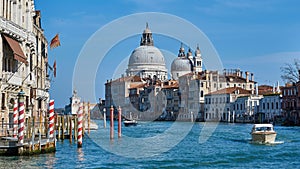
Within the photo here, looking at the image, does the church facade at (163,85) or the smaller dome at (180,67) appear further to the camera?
the smaller dome at (180,67)

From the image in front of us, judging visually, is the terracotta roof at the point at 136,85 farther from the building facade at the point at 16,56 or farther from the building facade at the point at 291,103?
the building facade at the point at 16,56

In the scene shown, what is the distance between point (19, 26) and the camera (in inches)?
701

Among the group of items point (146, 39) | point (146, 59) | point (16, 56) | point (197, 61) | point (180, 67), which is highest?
point (146, 39)

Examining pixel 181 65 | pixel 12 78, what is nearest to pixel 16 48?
pixel 12 78

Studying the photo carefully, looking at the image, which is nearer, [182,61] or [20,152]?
[20,152]

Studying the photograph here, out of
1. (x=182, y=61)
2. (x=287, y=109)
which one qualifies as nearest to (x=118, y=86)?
(x=182, y=61)

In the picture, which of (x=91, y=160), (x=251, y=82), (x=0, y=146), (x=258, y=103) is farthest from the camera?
Answer: (x=251, y=82)

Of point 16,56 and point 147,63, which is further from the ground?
point 147,63

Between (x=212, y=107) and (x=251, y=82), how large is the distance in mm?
7903

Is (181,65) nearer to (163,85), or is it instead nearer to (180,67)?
(180,67)

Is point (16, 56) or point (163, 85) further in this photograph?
point (163, 85)

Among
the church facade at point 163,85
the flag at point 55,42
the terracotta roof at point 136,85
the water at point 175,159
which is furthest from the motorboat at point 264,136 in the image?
the terracotta roof at point 136,85

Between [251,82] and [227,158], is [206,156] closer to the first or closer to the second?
[227,158]

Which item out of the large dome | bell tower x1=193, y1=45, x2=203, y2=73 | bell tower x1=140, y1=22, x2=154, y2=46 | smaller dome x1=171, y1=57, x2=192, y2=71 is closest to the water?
bell tower x1=193, y1=45, x2=203, y2=73
